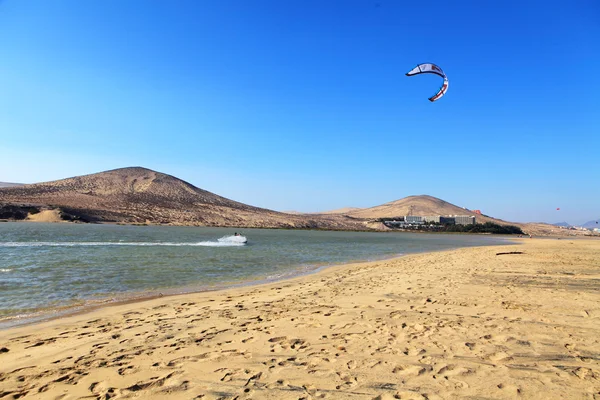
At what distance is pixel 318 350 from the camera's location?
497 cm

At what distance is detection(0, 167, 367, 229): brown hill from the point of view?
8462cm

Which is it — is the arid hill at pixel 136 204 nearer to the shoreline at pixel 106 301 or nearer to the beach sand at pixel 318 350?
the shoreline at pixel 106 301

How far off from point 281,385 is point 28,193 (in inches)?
4481

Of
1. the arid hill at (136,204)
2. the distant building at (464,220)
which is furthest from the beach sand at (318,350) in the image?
the distant building at (464,220)

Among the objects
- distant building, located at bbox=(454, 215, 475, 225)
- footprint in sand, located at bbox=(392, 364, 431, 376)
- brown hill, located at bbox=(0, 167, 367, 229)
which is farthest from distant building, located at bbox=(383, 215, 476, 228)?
footprint in sand, located at bbox=(392, 364, 431, 376)

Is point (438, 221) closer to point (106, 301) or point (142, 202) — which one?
point (142, 202)

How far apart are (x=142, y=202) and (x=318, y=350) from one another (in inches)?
4216

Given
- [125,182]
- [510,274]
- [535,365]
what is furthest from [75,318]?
[125,182]

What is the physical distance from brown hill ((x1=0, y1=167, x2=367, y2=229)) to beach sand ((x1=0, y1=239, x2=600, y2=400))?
83.9m

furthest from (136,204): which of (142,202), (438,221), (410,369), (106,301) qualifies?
(438,221)

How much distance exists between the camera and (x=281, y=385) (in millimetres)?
3857

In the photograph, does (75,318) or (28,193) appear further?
(28,193)

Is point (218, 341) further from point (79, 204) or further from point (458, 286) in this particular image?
point (79, 204)

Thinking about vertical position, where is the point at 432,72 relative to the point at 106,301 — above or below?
above
